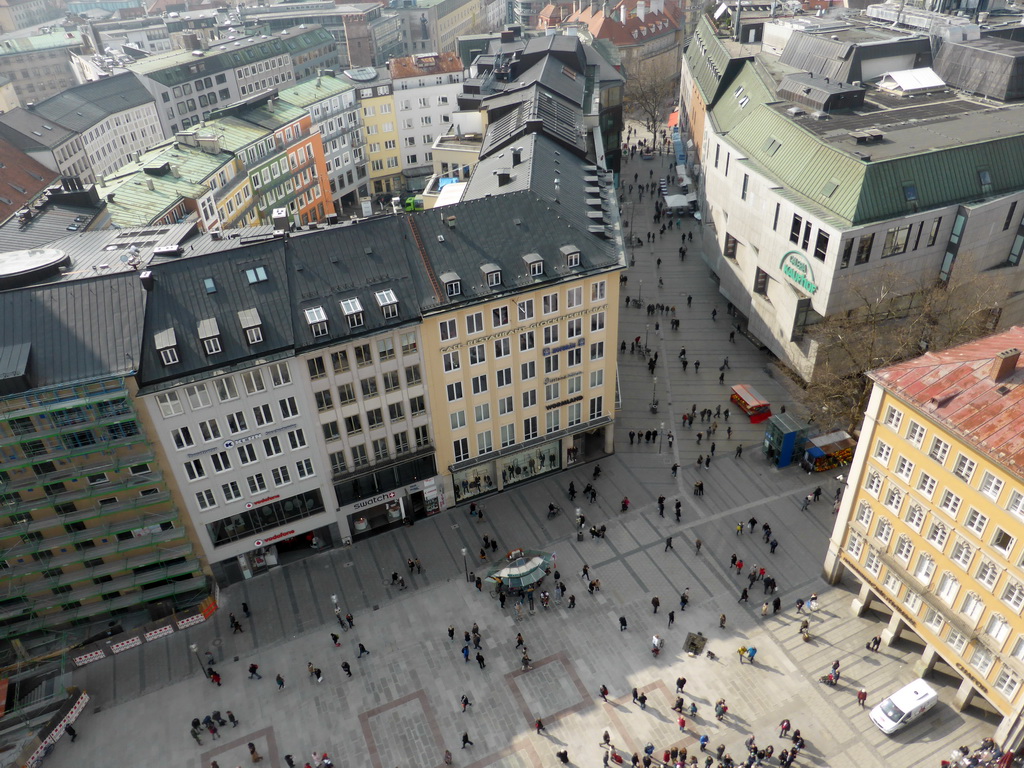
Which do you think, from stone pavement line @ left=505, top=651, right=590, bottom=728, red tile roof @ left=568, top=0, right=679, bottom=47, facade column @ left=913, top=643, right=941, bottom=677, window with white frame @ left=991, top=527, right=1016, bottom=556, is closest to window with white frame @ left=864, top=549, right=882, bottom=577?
facade column @ left=913, top=643, right=941, bottom=677

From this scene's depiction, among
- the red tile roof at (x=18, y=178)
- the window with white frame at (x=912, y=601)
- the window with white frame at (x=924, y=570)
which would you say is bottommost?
the window with white frame at (x=912, y=601)

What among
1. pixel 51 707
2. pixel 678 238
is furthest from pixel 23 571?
pixel 678 238

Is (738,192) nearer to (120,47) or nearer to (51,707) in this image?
(51,707)

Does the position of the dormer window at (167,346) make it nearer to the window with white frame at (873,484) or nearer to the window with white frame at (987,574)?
the window with white frame at (873,484)

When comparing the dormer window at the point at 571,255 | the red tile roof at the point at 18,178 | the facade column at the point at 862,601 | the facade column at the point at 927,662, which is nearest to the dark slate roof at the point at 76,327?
the dormer window at the point at 571,255

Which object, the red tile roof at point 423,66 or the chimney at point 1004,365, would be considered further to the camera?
the red tile roof at point 423,66

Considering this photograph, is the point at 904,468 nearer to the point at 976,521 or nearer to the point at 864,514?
the point at 976,521

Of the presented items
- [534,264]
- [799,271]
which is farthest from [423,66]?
[534,264]
